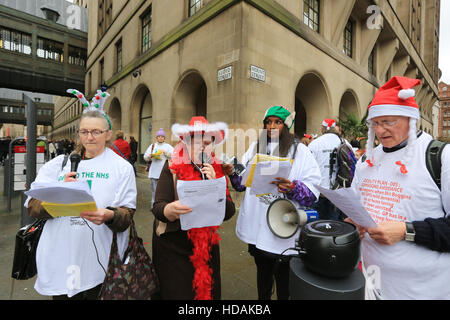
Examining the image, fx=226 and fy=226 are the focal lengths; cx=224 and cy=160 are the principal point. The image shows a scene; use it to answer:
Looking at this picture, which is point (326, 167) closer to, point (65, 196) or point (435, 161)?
point (435, 161)

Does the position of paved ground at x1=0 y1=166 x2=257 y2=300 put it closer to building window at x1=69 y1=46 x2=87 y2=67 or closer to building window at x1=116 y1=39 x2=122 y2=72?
building window at x1=116 y1=39 x2=122 y2=72

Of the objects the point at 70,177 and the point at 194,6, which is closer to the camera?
the point at 70,177

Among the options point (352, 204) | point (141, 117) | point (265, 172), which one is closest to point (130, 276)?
point (265, 172)

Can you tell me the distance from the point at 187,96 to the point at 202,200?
817cm

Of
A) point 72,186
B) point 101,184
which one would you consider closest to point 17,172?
point 101,184

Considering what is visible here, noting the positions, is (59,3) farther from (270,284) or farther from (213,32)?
(270,284)

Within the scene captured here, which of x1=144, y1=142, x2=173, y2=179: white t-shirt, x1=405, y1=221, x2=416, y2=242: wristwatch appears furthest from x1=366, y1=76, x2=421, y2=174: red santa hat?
x1=144, y1=142, x2=173, y2=179: white t-shirt

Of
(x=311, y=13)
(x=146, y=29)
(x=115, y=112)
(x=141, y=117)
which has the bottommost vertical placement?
(x=141, y=117)

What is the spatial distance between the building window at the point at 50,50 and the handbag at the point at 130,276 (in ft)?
93.4

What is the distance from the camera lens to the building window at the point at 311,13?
28.0 feet

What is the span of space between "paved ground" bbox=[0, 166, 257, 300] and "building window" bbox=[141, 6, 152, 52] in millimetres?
9700

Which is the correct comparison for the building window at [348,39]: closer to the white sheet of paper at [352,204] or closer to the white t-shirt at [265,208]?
the white t-shirt at [265,208]

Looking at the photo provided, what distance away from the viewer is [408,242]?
124cm

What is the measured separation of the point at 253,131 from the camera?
6250 mm
